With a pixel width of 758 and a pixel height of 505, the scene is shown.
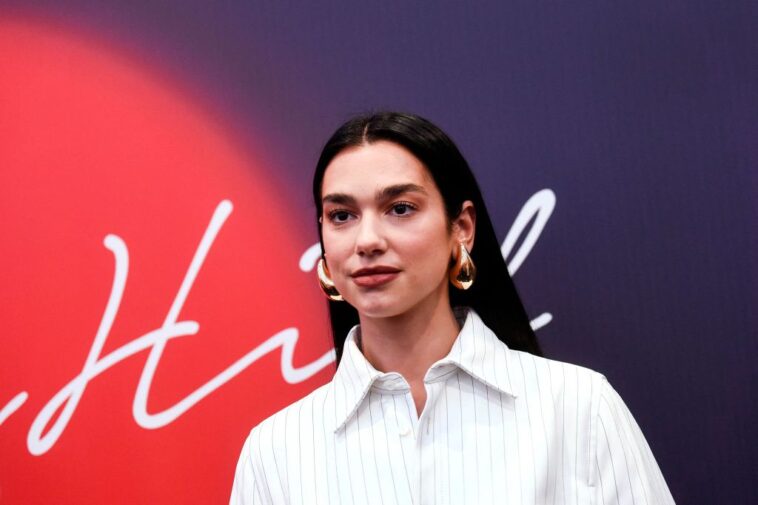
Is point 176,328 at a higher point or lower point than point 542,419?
higher

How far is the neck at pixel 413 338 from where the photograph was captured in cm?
172

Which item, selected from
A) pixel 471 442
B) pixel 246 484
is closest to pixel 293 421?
pixel 246 484

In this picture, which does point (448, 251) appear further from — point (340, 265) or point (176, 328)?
point (176, 328)

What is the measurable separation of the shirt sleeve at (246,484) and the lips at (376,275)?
1.48 ft

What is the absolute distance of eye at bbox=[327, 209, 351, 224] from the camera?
5.61 feet

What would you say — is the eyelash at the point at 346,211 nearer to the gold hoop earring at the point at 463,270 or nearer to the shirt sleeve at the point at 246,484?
the gold hoop earring at the point at 463,270

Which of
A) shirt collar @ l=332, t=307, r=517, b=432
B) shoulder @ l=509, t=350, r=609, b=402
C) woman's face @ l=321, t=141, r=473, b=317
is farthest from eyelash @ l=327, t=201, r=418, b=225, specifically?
shoulder @ l=509, t=350, r=609, b=402

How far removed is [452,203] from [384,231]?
0.56 feet

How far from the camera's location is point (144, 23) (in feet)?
7.07

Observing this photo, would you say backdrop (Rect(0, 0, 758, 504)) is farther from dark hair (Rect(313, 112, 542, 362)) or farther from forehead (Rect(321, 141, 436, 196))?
forehead (Rect(321, 141, 436, 196))

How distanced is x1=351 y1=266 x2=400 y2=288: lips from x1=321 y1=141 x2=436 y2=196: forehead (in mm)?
145

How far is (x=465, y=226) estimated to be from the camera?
177cm

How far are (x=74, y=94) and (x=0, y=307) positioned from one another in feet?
1.76

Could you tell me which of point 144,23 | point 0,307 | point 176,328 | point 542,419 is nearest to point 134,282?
point 176,328
